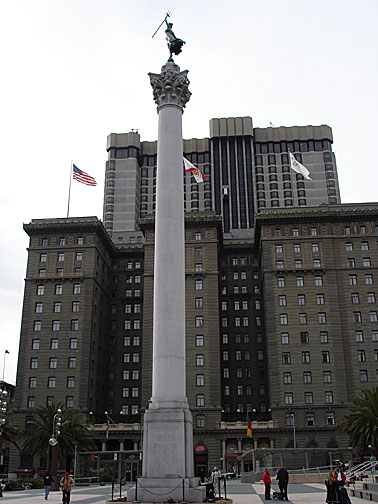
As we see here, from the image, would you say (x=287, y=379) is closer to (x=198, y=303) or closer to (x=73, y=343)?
(x=198, y=303)

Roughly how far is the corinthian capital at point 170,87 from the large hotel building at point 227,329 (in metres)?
54.2

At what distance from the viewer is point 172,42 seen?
47.1 meters

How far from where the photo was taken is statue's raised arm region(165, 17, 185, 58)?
46969mm

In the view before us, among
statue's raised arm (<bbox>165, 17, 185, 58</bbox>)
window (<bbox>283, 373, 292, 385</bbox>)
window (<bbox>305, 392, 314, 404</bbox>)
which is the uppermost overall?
statue's raised arm (<bbox>165, 17, 185, 58</bbox>)

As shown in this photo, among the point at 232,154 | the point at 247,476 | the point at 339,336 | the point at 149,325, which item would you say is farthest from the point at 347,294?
the point at 232,154

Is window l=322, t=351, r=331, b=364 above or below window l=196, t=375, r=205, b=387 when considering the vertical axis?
above

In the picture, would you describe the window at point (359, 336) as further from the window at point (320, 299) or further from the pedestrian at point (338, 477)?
the pedestrian at point (338, 477)

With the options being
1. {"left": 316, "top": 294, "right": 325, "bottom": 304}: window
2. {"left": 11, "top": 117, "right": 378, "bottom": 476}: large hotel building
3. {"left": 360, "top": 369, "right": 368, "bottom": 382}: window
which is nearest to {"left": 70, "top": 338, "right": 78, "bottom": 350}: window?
{"left": 11, "top": 117, "right": 378, "bottom": 476}: large hotel building

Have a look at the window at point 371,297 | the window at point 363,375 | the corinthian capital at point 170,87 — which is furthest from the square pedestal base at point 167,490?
the window at point 371,297

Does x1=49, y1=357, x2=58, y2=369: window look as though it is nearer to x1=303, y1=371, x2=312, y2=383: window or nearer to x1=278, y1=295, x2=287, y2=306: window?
x1=278, y1=295, x2=287, y2=306: window

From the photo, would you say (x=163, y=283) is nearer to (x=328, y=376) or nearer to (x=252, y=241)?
(x=328, y=376)

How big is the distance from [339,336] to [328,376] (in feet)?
24.9

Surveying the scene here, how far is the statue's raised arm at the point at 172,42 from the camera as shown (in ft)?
154

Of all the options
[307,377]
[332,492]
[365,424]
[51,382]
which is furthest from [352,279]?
[332,492]
